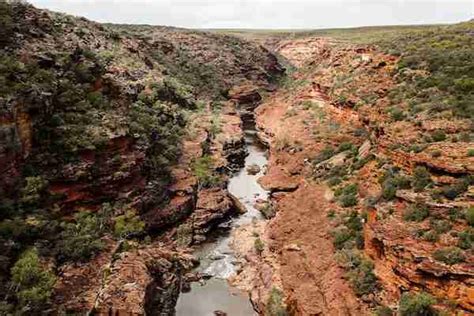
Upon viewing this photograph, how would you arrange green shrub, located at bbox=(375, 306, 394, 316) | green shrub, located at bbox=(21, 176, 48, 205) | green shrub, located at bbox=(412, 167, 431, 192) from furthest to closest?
green shrub, located at bbox=(21, 176, 48, 205) < green shrub, located at bbox=(412, 167, 431, 192) < green shrub, located at bbox=(375, 306, 394, 316)

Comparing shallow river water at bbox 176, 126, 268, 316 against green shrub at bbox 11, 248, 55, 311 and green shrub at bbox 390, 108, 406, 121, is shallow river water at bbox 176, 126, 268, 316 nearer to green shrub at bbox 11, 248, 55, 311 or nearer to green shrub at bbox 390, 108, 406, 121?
green shrub at bbox 11, 248, 55, 311

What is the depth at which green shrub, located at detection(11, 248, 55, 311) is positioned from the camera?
22953 millimetres

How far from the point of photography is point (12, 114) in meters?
29.4

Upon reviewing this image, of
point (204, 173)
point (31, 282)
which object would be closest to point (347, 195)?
point (204, 173)

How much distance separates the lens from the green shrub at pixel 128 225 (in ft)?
106

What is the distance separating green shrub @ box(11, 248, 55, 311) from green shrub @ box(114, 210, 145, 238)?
24.3 ft

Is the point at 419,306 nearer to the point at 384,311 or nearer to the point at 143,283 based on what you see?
the point at 384,311

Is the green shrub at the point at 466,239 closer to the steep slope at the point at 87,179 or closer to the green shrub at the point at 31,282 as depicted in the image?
the steep slope at the point at 87,179

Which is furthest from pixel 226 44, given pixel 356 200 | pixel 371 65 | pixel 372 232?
pixel 372 232

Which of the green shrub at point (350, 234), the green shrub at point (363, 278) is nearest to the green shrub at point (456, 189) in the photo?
the green shrub at point (363, 278)

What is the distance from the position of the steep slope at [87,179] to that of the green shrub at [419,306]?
1225 centimetres

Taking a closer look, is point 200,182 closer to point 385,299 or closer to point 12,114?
point 12,114

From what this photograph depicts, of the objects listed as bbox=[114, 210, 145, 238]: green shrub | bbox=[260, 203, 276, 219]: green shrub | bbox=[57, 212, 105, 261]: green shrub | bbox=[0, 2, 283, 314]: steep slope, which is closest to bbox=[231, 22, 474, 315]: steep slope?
bbox=[260, 203, 276, 219]: green shrub

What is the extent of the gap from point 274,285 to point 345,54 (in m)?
44.2
